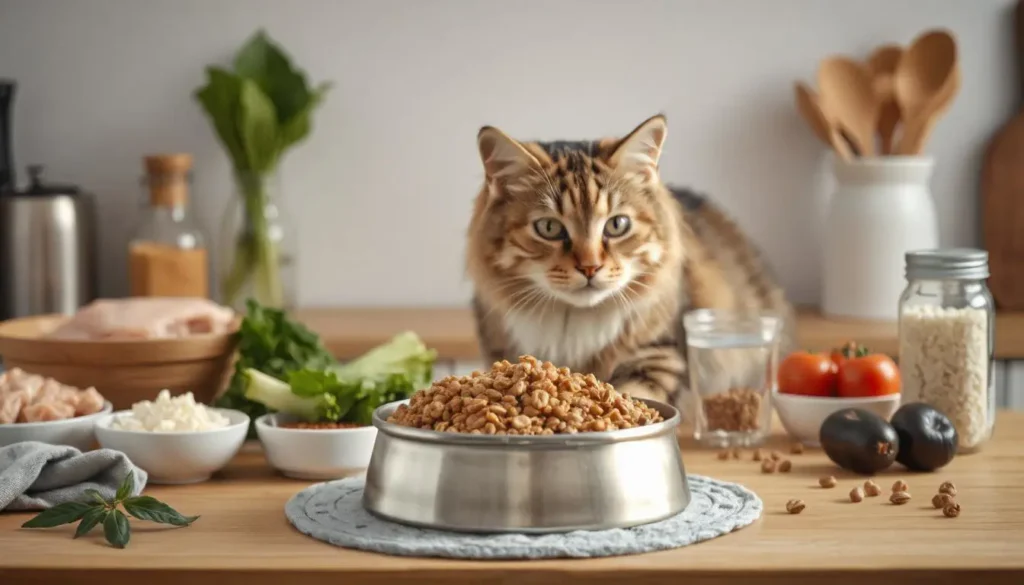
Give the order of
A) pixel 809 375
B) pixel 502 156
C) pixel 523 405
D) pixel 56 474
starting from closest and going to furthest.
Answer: pixel 523 405, pixel 56 474, pixel 809 375, pixel 502 156

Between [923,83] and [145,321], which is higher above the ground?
[923,83]

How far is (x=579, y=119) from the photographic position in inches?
133

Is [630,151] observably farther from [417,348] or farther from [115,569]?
[115,569]

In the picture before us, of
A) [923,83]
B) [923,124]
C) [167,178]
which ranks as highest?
[923,83]

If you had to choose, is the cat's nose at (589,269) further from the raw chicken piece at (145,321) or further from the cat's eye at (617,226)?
the raw chicken piece at (145,321)

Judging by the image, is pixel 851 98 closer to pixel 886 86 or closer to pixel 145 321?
pixel 886 86

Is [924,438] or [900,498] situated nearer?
[900,498]

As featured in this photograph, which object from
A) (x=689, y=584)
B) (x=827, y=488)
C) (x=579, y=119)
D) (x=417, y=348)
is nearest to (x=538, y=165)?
(x=417, y=348)

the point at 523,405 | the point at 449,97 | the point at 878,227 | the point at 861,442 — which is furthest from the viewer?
the point at 449,97

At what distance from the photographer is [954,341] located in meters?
1.75

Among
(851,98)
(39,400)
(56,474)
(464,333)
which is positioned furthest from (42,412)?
(851,98)

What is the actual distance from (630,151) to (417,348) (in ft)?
1.42

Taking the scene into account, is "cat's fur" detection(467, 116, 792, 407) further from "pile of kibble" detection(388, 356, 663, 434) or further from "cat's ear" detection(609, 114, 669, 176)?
"pile of kibble" detection(388, 356, 663, 434)

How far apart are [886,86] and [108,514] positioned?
235 centimetres
